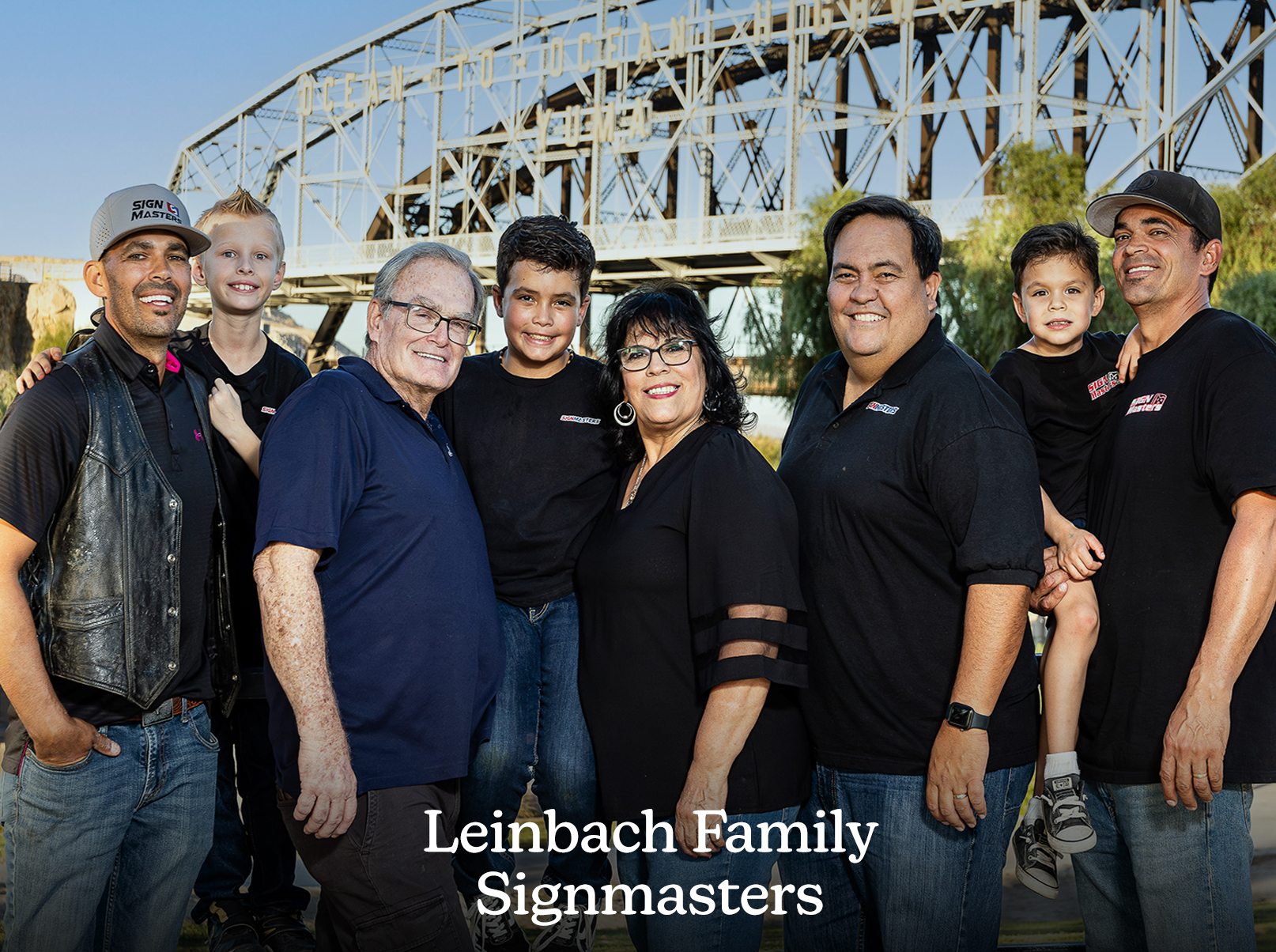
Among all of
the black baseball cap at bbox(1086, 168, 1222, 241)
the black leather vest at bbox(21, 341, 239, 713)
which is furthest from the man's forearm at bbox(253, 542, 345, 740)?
the black baseball cap at bbox(1086, 168, 1222, 241)

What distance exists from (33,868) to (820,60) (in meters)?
30.5

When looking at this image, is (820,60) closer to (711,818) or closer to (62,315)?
(62,315)

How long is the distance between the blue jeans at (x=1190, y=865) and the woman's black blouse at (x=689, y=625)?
959 mm

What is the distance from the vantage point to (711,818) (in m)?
2.73

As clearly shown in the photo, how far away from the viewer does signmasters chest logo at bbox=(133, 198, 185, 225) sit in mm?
3107

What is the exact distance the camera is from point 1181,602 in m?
2.92

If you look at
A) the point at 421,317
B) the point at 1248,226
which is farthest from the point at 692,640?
the point at 1248,226

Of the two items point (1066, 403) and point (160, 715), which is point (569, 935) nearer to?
point (160, 715)

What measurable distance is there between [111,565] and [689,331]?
1.73 m

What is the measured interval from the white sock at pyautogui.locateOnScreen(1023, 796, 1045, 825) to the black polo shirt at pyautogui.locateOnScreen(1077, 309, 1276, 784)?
0.21 meters

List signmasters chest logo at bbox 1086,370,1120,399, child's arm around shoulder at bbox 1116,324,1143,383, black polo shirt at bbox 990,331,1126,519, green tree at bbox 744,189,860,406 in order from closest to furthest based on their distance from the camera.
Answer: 1. child's arm around shoulder at bbox 1116,324,1143,383
2. signmasters chest logo at bbox 1086,370,1120,399
3. black polo shirt at bbox 990,331,1126,519
4. green tree at bbox 744,189,860,406

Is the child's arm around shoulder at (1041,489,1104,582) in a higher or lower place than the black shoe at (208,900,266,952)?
higher

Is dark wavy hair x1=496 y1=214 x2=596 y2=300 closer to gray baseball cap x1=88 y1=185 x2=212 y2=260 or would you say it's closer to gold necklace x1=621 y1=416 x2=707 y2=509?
gold necklace x1=621 y1=416 x2=707 y2=509

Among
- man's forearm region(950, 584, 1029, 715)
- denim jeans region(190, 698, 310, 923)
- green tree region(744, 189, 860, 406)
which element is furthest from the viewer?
green tree region(744, 189, 860, 406)
